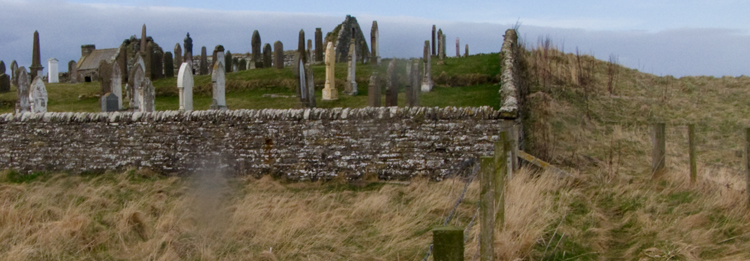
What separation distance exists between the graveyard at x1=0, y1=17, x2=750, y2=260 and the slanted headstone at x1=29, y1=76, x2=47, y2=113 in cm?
5

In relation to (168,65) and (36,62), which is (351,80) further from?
(36,62)

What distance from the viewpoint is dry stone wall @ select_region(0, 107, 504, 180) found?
11.5 meters

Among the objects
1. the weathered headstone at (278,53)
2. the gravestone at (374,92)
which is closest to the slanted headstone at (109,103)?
the gravestone at (374,92)

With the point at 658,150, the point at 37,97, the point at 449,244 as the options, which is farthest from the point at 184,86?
the point at 449,244

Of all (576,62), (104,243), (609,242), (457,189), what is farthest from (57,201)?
(576,62)

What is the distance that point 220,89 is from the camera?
1505 cm

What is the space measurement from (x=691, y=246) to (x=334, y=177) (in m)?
6.73

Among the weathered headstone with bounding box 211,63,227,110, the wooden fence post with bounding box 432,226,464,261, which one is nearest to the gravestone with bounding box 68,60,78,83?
the weathered headstone with bounding box 211,63,227,110

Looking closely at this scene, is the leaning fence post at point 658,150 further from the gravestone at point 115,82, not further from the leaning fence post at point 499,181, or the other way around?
the gravestone at point 115,82

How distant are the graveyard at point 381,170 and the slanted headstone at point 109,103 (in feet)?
0.11

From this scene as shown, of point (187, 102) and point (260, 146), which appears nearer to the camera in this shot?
point (260, 146)

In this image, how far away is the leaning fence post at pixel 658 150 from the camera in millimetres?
10413

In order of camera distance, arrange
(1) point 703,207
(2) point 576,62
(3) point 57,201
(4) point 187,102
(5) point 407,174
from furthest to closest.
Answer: (2) point 576,62 → (4) point 187,102 → (5) point 407,174 → (3) point 57,201 → (1) point 703,207

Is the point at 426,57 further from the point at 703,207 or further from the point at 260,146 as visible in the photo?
the point at 703,207
